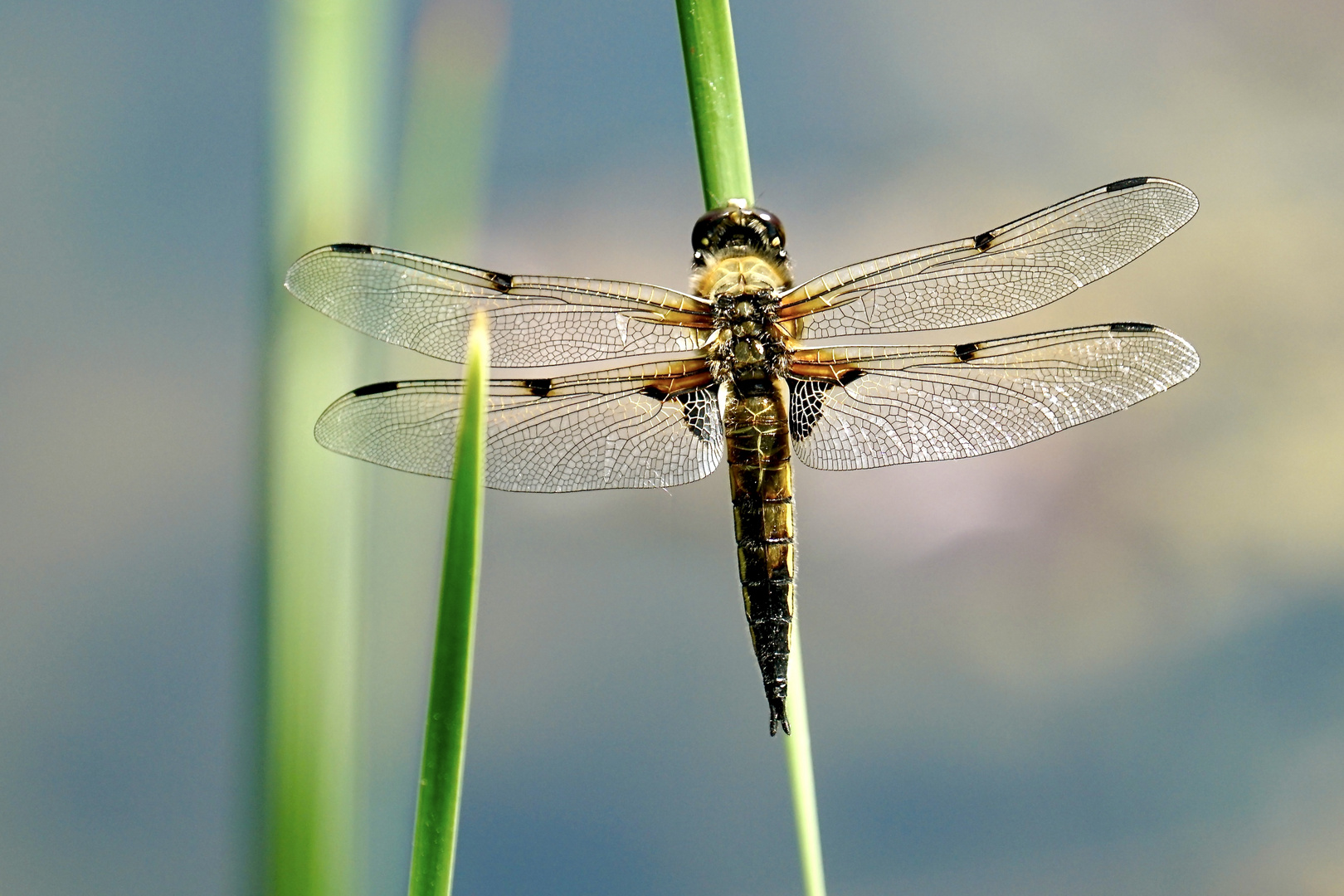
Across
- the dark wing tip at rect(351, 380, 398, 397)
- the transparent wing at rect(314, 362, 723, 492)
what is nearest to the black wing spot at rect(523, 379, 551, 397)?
the transparent wing at rect(314, 362, 723, 492)

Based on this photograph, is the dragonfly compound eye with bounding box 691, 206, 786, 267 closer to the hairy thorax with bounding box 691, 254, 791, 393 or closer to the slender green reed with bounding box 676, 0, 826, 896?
the hairy thorax with bounding box 691, 254, 791, 393

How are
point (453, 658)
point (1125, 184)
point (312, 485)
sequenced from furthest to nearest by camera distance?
1. point (1125, 184)
2. point (312, 485)
3. point (453, 658)

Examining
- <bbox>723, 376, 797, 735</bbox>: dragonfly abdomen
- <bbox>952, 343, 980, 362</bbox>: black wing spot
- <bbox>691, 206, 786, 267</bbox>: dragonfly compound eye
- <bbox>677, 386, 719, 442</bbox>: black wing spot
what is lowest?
<bbox>723, 376, 797, 735</bbox>: dragonfly abdomen

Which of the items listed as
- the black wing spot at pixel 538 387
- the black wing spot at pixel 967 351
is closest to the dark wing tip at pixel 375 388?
the black wing spot at pixel 538 387

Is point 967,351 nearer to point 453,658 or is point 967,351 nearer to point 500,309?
point 500,309

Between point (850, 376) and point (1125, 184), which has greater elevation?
point (1125, 184)

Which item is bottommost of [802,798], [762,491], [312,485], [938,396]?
[802,798]

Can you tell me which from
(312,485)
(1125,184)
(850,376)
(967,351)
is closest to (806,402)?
(850,376)
